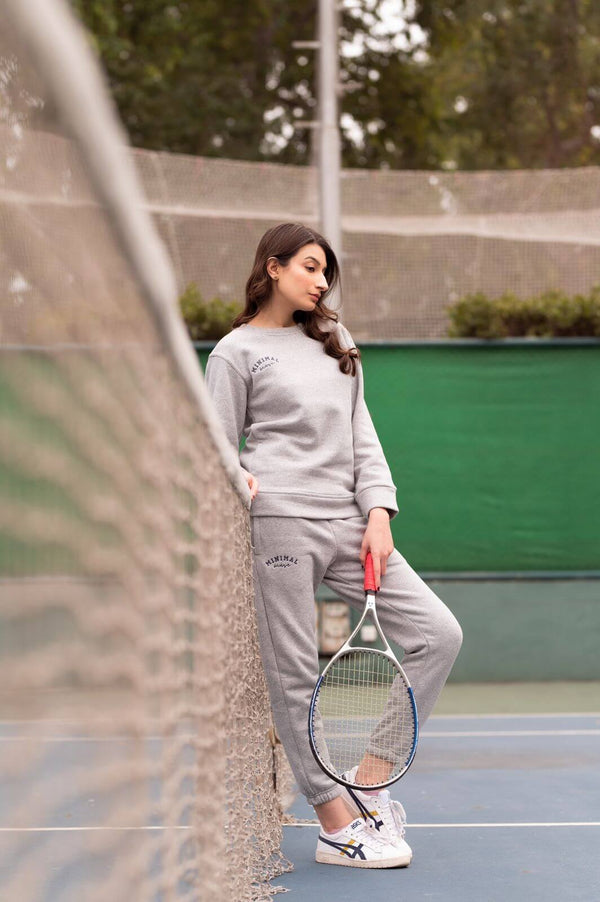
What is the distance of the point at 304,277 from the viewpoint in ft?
10.7

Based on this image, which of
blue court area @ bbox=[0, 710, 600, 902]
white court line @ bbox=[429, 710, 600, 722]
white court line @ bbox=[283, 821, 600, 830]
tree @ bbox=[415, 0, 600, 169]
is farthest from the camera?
tree @ bbox=[415, 0, 600, 169]

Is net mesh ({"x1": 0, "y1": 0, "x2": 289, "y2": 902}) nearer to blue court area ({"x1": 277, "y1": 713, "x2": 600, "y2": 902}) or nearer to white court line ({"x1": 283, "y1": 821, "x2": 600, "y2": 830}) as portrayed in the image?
blue court area ({"x1": 277, "y1": 713, "x2": 600, "y2": 902})

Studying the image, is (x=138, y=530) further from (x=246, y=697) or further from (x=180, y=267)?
(x=180, y=267)

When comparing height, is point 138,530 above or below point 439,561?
above

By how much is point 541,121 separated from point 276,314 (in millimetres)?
19994

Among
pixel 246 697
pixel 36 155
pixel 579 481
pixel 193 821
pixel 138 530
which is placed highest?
pixel 36 155

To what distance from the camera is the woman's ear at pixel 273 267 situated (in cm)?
330

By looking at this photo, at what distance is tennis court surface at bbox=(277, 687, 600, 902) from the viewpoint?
119 inches

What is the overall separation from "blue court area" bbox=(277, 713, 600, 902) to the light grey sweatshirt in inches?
35.2

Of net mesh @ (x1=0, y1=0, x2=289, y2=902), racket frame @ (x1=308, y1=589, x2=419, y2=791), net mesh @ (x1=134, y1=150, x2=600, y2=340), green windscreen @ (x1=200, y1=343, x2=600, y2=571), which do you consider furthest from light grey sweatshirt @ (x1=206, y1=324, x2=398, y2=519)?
net mesh @ (x1=134, y1=150, x2=600, y2=340)

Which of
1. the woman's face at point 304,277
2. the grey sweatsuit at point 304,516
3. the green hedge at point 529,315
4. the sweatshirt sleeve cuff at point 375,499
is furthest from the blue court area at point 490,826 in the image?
the green hedge at point 529,315

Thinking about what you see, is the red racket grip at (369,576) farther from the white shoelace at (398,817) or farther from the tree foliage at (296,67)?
the tree foliage at (296,67)

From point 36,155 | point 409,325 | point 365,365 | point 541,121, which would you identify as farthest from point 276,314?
point 541,121

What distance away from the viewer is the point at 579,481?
7434 millimetres
